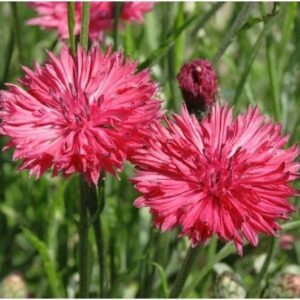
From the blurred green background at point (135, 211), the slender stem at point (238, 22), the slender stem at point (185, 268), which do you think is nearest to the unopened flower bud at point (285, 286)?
the blurred green background at point (135, 211)

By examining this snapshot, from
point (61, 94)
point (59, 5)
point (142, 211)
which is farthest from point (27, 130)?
point (142, 211)

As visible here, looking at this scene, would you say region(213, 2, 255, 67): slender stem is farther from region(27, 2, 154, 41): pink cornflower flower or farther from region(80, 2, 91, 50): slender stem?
region(27, 2, 154, 41): pink cornflower flower

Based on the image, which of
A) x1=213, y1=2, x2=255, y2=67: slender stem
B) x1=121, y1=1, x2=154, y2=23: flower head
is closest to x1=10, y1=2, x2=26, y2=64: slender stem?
x1=121, y1=1, x2=154, y2=23: flower head

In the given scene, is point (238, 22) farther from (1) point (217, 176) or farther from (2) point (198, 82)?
(1) point (217, 176)

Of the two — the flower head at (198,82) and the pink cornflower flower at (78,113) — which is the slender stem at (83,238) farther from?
the flower head at (198,82)

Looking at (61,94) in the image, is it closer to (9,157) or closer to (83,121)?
(83,121)
